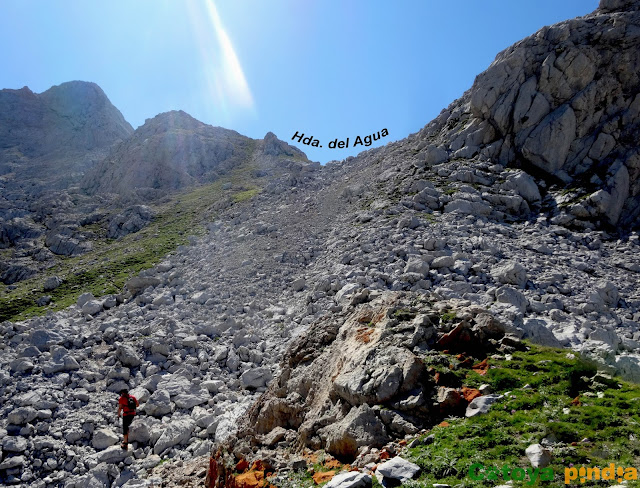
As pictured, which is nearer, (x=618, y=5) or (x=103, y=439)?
(x=103, y=439)

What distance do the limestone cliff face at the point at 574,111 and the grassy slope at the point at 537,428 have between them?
87.2 feet

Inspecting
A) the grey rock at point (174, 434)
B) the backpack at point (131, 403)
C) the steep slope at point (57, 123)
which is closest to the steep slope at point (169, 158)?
the steep slope at point (57, 123)

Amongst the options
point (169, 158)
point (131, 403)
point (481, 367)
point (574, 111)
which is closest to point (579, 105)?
point (574, 111)

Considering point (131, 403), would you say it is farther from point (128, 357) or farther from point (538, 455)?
point (538, 455)

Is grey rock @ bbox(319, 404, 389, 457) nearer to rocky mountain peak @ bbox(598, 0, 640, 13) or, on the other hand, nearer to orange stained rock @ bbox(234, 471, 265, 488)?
orange stained rock @ bbox(234, 471, 265, 488)

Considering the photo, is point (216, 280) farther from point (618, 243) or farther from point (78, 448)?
point (618, 243)

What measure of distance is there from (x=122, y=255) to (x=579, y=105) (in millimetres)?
46011

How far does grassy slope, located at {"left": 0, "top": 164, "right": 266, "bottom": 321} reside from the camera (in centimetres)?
3247

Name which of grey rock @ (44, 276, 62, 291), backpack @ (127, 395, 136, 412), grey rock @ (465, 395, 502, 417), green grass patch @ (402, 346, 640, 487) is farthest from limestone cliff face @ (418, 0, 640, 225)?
grey rock @ (44, 276, 62, 291)

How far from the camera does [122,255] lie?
43188 millimetres

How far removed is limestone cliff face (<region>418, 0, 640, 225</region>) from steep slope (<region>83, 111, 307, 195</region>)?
45307 mm

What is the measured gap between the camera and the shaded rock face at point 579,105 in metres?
33.8

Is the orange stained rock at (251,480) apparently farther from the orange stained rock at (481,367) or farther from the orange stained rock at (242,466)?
the orange stained rock at (481,367)

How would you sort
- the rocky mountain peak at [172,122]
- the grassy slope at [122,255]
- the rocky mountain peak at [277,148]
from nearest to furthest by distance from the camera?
the grassy slope at [122,255], the rocky mountain peak at [277,148], the rocky mountain peak at [172,122]
